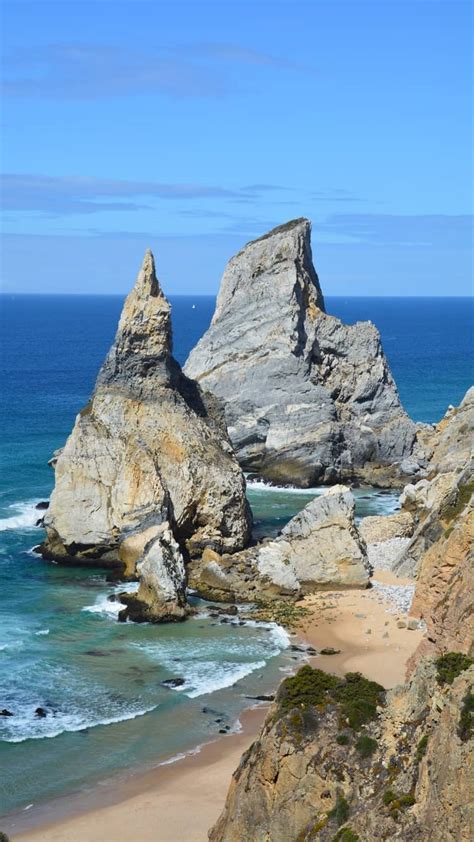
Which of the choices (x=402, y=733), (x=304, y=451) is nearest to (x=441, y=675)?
(x=402, y=733)

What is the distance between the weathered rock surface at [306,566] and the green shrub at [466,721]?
30.6 m

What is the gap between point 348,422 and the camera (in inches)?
3172

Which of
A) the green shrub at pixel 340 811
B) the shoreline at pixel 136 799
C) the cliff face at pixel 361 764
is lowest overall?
the shoreline at pixel 136 799

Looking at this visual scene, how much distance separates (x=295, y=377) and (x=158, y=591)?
34.0 m

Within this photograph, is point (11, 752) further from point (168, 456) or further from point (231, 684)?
point (168, 456)

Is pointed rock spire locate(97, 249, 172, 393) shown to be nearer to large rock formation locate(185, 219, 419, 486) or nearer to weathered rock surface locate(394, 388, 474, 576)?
weathered rock surface locate(394, 388, 474, 576)

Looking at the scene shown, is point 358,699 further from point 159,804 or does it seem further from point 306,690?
point 159,804

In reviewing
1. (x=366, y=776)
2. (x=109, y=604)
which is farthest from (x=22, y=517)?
(x=366, y=776)

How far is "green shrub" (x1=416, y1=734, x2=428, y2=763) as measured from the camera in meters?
20.6

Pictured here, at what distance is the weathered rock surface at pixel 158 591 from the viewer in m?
47.4

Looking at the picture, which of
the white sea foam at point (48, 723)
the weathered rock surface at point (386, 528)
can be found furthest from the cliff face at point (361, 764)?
the weathered rock surface at point (386, 528)

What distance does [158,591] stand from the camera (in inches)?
1882

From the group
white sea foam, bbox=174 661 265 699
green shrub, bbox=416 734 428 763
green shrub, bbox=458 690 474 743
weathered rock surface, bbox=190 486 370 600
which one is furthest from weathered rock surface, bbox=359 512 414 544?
green shrub, bbox=458 690 474 743

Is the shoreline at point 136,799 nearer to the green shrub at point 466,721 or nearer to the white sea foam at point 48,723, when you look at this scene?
the white sea foam at point 48,723
